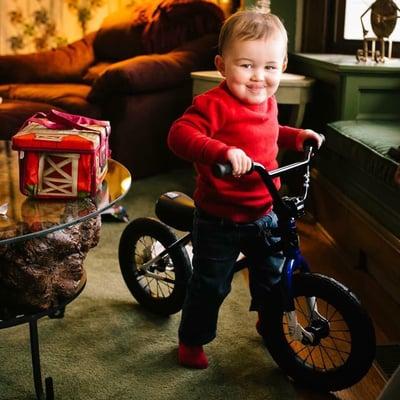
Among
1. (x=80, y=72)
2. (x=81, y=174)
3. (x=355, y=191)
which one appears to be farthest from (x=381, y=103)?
(x=80, y=72)

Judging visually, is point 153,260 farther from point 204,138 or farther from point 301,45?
point 301,45

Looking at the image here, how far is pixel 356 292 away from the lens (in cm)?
233

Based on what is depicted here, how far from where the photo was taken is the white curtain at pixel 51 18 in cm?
460

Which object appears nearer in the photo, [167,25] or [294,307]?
[294,307]

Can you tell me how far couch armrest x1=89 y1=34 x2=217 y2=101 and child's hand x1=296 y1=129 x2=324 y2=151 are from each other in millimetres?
1741

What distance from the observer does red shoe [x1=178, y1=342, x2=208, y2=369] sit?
5.96 feet

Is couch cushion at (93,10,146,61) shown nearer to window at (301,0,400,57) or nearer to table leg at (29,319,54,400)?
window at (301,0,400,57)

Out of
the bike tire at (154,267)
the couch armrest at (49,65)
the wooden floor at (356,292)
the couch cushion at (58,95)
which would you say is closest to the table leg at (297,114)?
the wooden floor at (356,292)

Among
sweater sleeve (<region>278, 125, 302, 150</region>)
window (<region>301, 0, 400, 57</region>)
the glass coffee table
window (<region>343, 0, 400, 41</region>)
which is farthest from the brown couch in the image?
sweater sleeve (<region>278, 125, 302, 150</region>)

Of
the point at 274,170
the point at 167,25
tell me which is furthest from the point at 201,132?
the point at 167,25

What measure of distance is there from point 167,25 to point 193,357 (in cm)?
256

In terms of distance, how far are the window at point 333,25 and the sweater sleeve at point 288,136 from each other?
67.4 inches

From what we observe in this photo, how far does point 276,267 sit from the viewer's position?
1.78 meters

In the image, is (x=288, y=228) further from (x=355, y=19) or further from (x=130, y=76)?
(x=355, y=19)
